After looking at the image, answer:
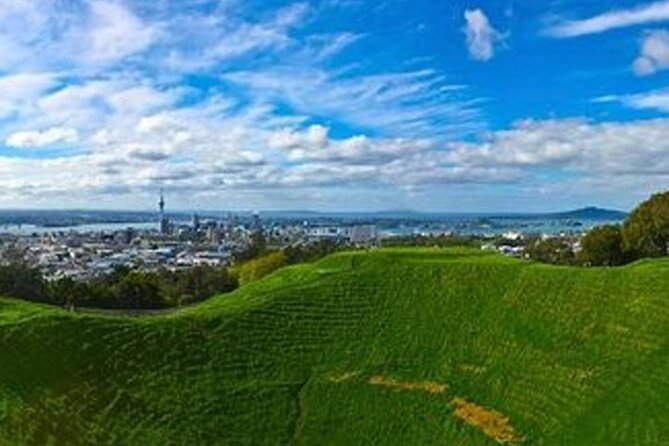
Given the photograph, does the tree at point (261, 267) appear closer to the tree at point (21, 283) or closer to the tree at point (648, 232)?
the tree at point (21, 283)

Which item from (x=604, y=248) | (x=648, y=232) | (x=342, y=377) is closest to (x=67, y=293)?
(x=604, y=248)

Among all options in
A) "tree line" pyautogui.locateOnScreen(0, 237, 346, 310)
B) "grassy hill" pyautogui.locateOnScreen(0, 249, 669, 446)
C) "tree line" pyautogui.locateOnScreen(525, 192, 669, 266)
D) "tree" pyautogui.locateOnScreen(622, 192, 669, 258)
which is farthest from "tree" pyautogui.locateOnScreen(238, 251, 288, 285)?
"grassy hill" pyautogui.locateOnScreen(0, 249, 669, 446)

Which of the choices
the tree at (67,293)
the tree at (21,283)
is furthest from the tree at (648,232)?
the tree at (21,283)

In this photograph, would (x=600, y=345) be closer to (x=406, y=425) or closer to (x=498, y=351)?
(x=498, y=351)

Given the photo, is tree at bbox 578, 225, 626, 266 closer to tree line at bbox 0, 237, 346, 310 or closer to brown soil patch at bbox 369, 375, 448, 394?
tree line at bbox 0, 237, 346, 310

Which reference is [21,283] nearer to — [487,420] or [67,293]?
[67,293]

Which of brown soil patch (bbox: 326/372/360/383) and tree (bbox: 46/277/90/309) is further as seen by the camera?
tree (bbox: 46/277/90/309)

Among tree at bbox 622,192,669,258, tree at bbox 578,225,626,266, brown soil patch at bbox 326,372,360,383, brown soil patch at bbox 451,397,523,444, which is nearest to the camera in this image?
brown soil patch at bbox 451,397,523,444
